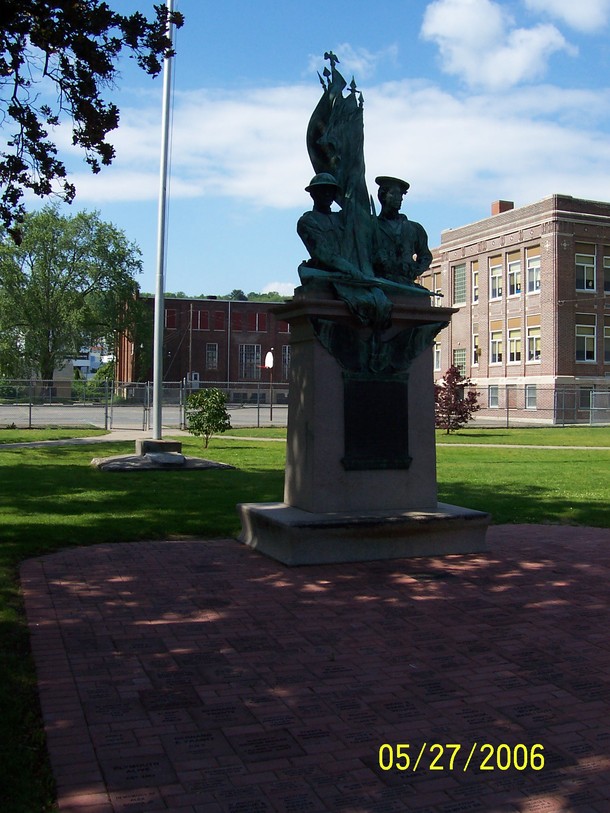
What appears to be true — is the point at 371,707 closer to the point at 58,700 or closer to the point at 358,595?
the point at 58,700

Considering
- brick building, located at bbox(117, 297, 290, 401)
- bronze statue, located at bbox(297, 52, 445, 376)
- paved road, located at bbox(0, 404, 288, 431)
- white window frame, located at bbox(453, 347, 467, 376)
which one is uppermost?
brick building, located at bbox(117, 297, 290, 401)

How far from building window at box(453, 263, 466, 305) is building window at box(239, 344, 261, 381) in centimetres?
2618

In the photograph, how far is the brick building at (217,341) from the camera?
74500 millimetres

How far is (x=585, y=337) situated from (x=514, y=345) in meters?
4.09

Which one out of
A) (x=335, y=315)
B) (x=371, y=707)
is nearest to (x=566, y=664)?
(x=371, y=707)

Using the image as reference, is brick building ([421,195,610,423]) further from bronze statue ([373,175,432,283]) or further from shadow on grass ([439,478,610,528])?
bronze statue ([373,175,432,283])

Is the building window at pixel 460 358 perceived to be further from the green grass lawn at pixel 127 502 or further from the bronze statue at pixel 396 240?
the bronze statue at pixel 396 240

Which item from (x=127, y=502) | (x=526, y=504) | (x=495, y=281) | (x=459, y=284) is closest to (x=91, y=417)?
(x=495, y=281)

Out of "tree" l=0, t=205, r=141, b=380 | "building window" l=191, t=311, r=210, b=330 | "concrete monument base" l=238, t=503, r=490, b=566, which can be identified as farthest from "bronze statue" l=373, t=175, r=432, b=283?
"building window" l=191, t=311, r=210, b=330

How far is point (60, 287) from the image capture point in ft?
214

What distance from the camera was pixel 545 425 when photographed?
42.7 meters

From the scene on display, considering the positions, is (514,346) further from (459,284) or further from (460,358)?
(459,284)

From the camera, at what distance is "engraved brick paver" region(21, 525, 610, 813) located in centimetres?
352

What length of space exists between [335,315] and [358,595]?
8.93 feet
